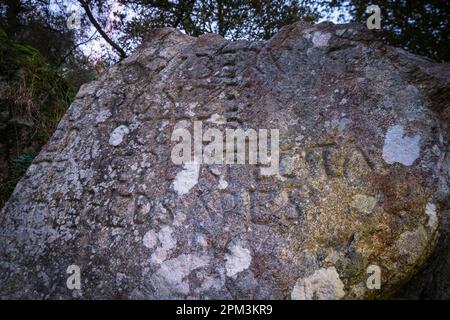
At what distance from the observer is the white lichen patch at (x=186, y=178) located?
1954 millimetres

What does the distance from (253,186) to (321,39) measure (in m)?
0.89

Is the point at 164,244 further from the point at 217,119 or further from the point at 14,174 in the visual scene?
the point at 14,174

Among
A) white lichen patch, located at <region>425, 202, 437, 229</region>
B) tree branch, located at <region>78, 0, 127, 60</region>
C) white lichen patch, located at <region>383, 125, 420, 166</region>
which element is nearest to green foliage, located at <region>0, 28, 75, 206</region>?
tree branch, located at <region>78, 0, 127, 60</region>

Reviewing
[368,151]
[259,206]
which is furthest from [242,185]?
[368,151]

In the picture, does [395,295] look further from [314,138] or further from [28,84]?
[28,84]

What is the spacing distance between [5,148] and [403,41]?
4.26 m

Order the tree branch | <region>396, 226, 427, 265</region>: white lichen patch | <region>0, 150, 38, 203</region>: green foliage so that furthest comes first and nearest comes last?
the tree branch < <region>0, 150, 38, 203</region>: green foliage < <region>396, 226, 427, 265</region>: white lichen patch

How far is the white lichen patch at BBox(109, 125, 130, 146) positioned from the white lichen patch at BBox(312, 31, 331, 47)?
116 cm

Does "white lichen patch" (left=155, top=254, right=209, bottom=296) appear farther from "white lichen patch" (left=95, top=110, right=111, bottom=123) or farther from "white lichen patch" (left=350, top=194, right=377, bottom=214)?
"white lichen patch" (left=95, top=110, right=111, bottom=123)

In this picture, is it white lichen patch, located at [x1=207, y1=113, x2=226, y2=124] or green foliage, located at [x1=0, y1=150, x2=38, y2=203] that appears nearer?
white lichen patch, located at [x1=207, y1=113, x2=226, y2=124]

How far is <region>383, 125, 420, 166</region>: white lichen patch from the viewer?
5.63 feet
